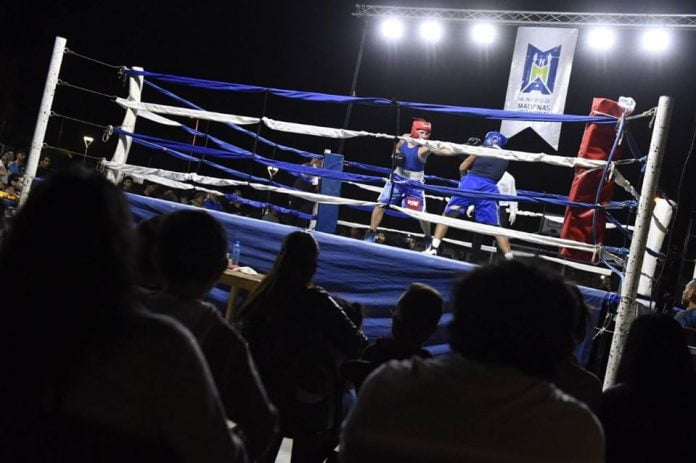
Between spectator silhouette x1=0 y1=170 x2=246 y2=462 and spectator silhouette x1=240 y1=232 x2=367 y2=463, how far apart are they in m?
1.23

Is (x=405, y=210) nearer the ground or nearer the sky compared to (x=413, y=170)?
nearer the ground

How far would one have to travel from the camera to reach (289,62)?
53.1ft

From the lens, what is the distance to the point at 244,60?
1623 cm

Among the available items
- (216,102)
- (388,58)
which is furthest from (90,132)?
(388,58)

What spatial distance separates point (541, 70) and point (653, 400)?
8539mm

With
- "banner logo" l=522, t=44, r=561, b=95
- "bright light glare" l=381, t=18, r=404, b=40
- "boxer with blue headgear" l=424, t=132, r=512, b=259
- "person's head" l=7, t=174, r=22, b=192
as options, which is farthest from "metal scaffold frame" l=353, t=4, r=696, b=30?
"person's head" l=7, t=174, r=22, b=192

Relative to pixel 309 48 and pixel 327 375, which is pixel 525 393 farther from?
pixel 309 48

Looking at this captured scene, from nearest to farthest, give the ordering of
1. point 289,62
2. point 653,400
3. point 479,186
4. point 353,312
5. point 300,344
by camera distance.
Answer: point 653,400, point 300,344, point 353,312, point 479,186, point 289,62

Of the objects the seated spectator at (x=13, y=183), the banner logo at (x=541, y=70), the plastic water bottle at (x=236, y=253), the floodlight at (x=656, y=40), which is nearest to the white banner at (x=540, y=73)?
the banner logo at (x=541, y=70)

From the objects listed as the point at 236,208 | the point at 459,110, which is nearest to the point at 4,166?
the point at 236,208

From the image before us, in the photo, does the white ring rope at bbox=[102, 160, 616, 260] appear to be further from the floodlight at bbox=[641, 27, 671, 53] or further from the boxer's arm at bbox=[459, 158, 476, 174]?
the floodlight at bbox=[641, 27, 671, 53]

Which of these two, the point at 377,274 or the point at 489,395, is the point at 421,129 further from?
the point at 489,395

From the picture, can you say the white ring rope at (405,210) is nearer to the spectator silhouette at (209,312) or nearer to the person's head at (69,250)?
the spectator silhouette at (209,312)

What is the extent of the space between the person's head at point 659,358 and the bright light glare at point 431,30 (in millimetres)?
10275
